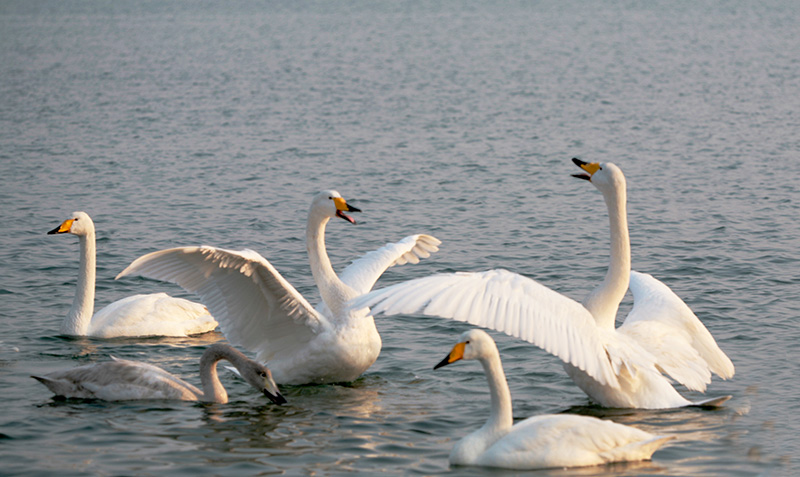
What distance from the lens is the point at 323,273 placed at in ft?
30.6

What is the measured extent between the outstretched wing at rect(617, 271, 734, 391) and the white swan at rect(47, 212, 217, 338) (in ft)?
14.7

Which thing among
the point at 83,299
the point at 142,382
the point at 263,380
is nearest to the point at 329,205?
the point at 263,380

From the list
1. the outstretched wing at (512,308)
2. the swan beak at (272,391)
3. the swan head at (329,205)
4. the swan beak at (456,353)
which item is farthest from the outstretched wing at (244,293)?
the swan beak at (456,353)

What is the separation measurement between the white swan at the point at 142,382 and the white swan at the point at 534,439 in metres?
2.17

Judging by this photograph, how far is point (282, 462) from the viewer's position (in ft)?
24.4

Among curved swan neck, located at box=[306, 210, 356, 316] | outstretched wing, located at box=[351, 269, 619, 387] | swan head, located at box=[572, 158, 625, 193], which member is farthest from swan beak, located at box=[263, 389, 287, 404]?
swan head, located at box=[572, 158, 625, 193]

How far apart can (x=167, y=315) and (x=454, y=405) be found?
3.56 metres

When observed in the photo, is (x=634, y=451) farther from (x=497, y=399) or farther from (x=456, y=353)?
(x=456, y=353)

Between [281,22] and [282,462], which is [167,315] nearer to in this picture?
[282,462]

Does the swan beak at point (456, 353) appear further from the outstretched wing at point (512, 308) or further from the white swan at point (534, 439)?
the outstretched wing at point (512, 308)

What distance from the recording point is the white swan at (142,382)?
28.5ft

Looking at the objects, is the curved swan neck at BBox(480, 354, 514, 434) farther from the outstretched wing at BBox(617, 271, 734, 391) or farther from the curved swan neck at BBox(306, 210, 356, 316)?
the curved swan neck at BBox(306, 210, 356, 316)

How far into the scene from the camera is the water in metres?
7.98

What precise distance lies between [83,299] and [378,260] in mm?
2955
